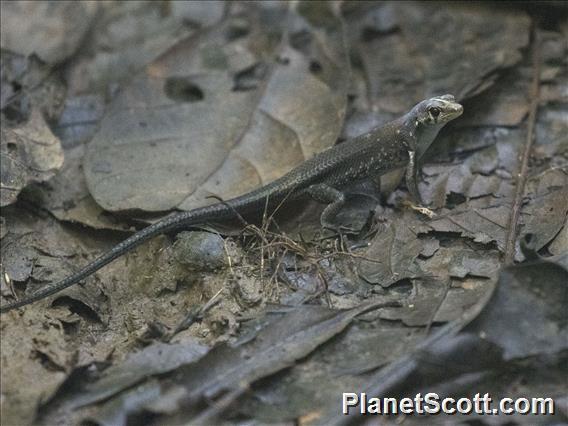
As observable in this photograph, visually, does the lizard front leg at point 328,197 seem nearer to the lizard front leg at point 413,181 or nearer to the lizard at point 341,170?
the lizard at point 341,170

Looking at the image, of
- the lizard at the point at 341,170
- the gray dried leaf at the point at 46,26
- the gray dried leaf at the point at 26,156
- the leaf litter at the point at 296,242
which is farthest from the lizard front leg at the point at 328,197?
the gray dried leaf at the point at 46,26

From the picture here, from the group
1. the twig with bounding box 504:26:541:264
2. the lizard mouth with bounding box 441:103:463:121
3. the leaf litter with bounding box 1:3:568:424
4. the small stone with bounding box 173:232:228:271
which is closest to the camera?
the leaf litter with bounding box 1:3:568:424

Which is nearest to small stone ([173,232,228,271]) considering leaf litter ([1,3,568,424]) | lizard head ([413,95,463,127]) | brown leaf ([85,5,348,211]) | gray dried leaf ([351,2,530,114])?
leaf litter ([1,3,568,424])

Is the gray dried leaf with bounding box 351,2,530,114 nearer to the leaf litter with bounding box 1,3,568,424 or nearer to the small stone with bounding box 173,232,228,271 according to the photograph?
→ the leaf litter with bounding box 1,3,568,424

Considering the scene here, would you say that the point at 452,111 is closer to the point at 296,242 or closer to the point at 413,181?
→ the point at 413,181

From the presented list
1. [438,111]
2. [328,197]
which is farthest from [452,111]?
[328,197]

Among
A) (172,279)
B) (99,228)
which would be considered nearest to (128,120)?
(99,228)

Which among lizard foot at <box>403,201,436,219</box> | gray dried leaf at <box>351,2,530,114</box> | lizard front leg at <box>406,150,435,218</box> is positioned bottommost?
lizard foot at <box>403,201,436,219</box>

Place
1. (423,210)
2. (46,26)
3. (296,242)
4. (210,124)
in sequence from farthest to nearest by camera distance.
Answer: (46,26)
(210,124)
(423,210)
(296,242)
